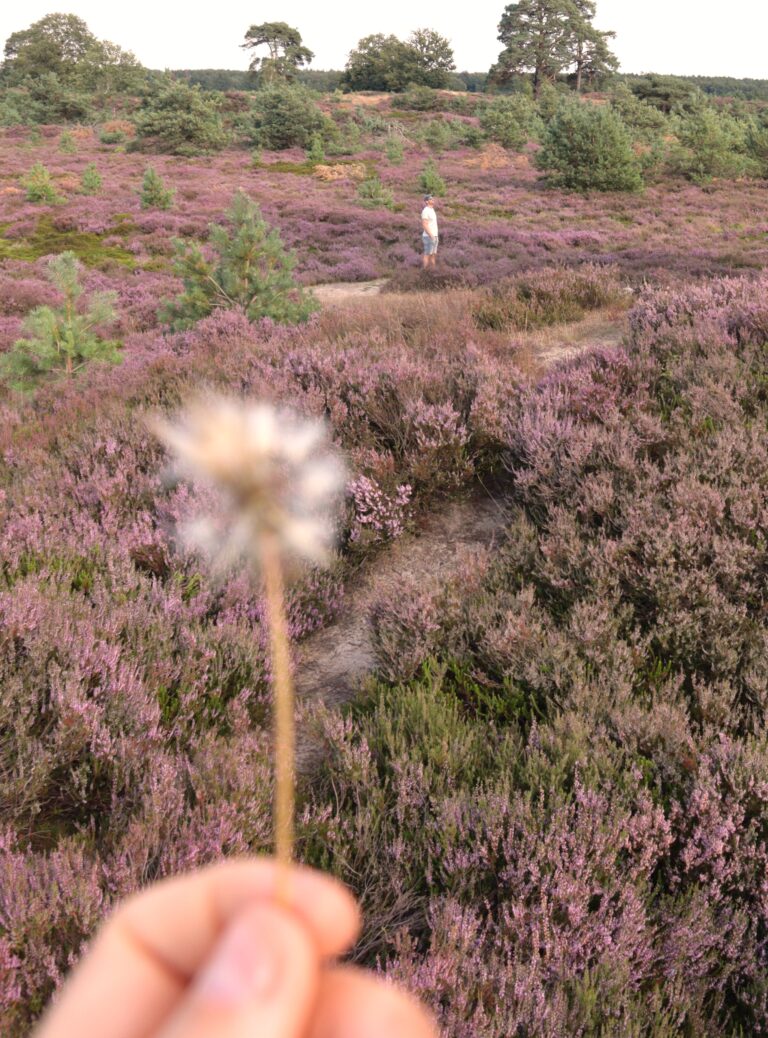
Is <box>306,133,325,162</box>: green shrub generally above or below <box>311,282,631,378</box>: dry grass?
above

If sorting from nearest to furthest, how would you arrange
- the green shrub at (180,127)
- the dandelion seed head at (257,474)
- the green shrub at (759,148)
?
the dandelion seed head at (257,474) → the green shrub at (759,148) → the green shrub at (180,127)

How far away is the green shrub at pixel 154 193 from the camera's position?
77.1ft

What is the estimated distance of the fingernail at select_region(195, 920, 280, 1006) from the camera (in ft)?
1.48

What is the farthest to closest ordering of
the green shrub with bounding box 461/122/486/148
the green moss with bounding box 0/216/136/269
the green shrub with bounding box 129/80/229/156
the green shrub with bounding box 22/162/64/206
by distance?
the green shrub with bounding box 461/122/486/148 → the green shrub with bounding box 129/80/229/156 → the green shrub with bounding box 22/162/64/206 → the green moss with bounding box 0/216/136/269

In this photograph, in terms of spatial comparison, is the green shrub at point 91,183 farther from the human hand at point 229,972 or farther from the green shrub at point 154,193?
the human hand at point 229,972

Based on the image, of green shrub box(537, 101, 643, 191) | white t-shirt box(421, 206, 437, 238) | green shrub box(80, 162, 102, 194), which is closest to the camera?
white t-shirt box(421, 206, 437, 238)

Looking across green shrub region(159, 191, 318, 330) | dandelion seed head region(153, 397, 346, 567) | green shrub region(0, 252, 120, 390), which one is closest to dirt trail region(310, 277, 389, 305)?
green shrub region(159, 191, 318, 330)

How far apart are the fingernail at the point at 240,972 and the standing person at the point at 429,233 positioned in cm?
1572

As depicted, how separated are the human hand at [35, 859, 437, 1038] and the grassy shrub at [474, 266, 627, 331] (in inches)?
333

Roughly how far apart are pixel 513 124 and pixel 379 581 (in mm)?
49409

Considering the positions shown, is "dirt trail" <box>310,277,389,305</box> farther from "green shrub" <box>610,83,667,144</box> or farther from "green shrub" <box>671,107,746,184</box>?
"green shrub" <box>610,83,667,144</box>

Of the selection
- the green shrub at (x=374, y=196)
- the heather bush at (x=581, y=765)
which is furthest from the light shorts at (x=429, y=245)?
the heather bush at (x=581, y=765)

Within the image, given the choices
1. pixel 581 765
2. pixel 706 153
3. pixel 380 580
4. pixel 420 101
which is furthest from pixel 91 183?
pixel 420 101

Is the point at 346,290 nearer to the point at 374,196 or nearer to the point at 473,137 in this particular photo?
the point at 374,196
